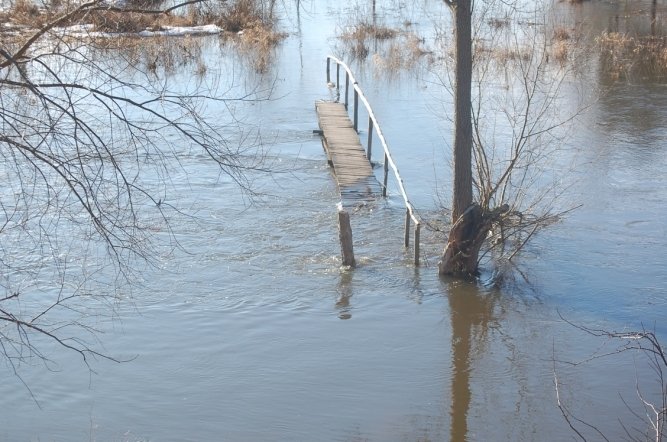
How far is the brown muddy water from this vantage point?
28.7 ft

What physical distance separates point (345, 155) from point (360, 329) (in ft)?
22.1

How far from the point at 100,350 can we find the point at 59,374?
660 mm

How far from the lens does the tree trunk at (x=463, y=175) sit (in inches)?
440

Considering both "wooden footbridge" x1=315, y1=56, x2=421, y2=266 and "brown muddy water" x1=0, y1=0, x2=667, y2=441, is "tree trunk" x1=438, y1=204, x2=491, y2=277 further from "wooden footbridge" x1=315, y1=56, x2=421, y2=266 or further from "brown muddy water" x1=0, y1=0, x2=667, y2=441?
"wooden footbridge" x1=315, y1=56, x2=421, y2=266

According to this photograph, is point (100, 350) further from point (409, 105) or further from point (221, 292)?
point (409, 105)

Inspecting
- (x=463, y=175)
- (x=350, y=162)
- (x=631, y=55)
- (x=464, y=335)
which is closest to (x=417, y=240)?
(x=463, y=175)

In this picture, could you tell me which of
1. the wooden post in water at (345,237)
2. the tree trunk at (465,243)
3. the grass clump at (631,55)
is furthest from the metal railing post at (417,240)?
the grass clump at (631,55)

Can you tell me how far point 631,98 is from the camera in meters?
21.8

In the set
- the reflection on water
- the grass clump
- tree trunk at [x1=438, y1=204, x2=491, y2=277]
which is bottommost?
the reflection on water

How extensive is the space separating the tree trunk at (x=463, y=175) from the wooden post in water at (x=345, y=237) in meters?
1.25

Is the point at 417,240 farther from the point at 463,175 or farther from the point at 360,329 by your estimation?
the point at 360,329

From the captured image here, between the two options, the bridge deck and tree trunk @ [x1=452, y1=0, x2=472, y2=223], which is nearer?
tree trunk @ [x1=452, y1=0, x2=472, y2=223]

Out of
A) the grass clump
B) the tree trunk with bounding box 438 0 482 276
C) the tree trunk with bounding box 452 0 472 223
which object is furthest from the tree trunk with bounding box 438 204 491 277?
the grass clump

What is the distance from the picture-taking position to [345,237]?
39.3ft
